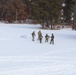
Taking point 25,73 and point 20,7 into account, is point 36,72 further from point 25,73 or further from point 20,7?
point 20,7

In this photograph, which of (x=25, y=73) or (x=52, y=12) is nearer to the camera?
(x=25, y=73)

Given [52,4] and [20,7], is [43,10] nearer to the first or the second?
[52,4]

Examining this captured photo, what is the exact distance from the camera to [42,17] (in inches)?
2330

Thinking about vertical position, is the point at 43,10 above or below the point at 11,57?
above

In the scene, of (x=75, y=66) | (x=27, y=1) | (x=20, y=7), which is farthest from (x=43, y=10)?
(x=75, y=66)

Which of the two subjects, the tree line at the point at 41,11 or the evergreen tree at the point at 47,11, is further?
the tree line at the point at 41,11

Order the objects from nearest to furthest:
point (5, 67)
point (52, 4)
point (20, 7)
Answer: point (5, 67), point (52, 4), point (20, 7)

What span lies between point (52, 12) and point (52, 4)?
5.97ft

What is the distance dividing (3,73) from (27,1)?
84215mm

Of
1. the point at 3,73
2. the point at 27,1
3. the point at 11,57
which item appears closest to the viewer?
the point at 3,73

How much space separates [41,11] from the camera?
58312 millimetres

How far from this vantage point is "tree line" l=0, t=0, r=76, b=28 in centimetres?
5812

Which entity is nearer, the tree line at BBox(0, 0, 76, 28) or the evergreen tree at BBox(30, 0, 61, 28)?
the evergreen tree at BBox(30, 0, 61, 28)

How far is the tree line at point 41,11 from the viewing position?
5812 cm
